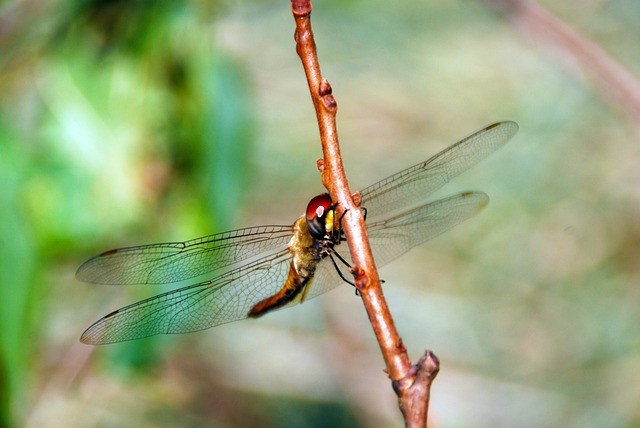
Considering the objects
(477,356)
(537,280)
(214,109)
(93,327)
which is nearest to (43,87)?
(214,109)

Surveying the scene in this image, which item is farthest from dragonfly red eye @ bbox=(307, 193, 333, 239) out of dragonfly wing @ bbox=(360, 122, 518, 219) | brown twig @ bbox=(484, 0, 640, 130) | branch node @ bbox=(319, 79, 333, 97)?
brown twig @ bbox=(484, 0, 640, 130)

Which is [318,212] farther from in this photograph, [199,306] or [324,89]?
[324,89]

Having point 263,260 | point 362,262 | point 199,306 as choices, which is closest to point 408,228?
point 263,260

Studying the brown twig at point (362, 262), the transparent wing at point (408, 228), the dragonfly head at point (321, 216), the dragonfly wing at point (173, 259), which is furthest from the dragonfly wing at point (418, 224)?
the brown twig at point (362, 262)

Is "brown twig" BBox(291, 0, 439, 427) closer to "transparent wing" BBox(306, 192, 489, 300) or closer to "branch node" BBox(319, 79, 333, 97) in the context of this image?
"branch node" BBox(319, 79, 333, 97)

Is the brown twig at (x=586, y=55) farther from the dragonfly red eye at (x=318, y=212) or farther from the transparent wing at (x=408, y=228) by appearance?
the dragonfly red eye at (x=318, y=212)

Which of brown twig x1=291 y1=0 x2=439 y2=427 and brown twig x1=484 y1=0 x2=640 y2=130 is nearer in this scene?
brown twig x1=291 y1=0 x2=439 y2=427

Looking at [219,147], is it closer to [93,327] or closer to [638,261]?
[93,327]
